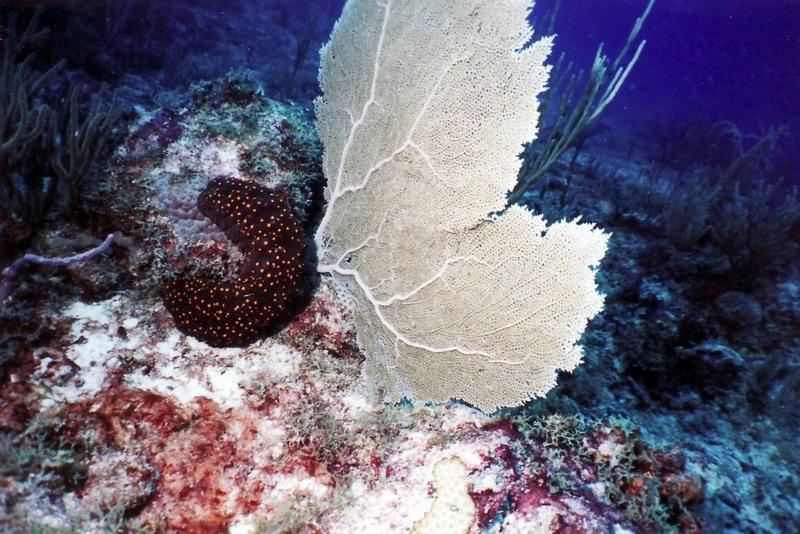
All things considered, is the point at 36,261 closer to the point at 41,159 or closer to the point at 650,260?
the point at 41,159

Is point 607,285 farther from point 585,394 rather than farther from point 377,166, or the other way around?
point 377,166

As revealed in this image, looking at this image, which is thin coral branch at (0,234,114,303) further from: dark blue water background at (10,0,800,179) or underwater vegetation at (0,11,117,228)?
dark blue water background at (10,0,800,179)

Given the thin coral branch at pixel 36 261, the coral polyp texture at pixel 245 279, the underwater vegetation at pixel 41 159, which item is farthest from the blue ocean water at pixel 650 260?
the coral polyp texture at pixel 245 279

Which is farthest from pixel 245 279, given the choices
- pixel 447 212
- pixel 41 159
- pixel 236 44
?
pixel 236 44

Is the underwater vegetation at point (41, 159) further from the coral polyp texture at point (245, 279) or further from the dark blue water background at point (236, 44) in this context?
the dark blue water background at point (236, 44)

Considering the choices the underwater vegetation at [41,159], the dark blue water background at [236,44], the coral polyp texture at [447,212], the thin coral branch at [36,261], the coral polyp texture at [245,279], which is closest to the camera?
the coral polyp texture at [447,212]

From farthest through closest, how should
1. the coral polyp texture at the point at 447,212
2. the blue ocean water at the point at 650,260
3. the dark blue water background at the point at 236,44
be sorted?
the dark blue water background at the point at 236,44 → the blue ocean water at the point at 650,260 → the coral polyp texture at the point at 447,212

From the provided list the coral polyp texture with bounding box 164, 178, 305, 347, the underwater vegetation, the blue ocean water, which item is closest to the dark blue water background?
the blue ocean water
